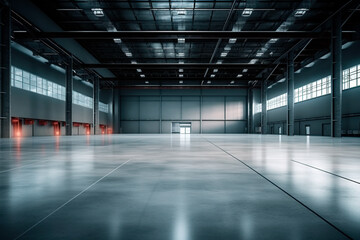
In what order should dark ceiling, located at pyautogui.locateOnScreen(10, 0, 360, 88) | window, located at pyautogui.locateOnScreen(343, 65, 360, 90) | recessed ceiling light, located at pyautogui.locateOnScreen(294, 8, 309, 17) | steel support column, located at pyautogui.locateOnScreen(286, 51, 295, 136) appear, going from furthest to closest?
steel support column, located at pyautogui.locateOnScreen(286, 51, 295, 136), window, located at pyautogui.locateOnScreen(343, 65, 360, 90), recessed ceiling light, located at pyautogui.locateOnScreen(294, 8, 309, 17), dark ceiling, located at pyautogui.locateOnScreen(10, 0, 360, 88)

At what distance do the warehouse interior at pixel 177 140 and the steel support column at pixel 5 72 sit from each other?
9 cm

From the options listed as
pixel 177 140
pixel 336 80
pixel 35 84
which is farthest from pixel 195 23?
pixel 35 84

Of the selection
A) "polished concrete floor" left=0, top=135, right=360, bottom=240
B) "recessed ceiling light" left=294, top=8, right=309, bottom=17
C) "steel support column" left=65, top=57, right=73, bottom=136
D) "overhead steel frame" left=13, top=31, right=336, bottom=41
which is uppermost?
"recessed ceiling light" left=294, top=8, right=309, bottom=17

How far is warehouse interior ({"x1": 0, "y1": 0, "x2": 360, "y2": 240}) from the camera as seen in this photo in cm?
244

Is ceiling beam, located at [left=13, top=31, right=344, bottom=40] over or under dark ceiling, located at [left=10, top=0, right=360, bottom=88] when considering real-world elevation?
under

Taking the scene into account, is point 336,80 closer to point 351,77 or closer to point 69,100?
point 351,77

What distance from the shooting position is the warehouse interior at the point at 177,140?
244cm

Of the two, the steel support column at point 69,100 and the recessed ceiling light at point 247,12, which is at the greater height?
the recessed ceiling light at point 247,12

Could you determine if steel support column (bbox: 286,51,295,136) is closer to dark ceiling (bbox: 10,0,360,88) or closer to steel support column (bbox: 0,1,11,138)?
dark ceiling (bbox: 10,0,360,88)

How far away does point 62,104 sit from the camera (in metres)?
41.0

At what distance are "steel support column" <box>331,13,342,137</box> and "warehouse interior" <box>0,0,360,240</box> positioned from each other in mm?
124

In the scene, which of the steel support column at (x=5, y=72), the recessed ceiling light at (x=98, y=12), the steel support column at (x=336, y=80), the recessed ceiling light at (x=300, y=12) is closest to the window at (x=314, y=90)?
the steel support column at (x=336, y=80)

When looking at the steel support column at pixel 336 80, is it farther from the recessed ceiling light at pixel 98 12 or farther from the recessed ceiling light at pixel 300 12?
the recessed ceiling light at pixel 98 12

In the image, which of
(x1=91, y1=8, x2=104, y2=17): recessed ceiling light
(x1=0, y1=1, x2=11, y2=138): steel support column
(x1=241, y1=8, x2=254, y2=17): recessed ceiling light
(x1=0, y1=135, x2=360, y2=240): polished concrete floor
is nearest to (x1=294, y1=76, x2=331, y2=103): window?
(x1=241, y1=8, x2=254, y2=17): recessed ceiling light
